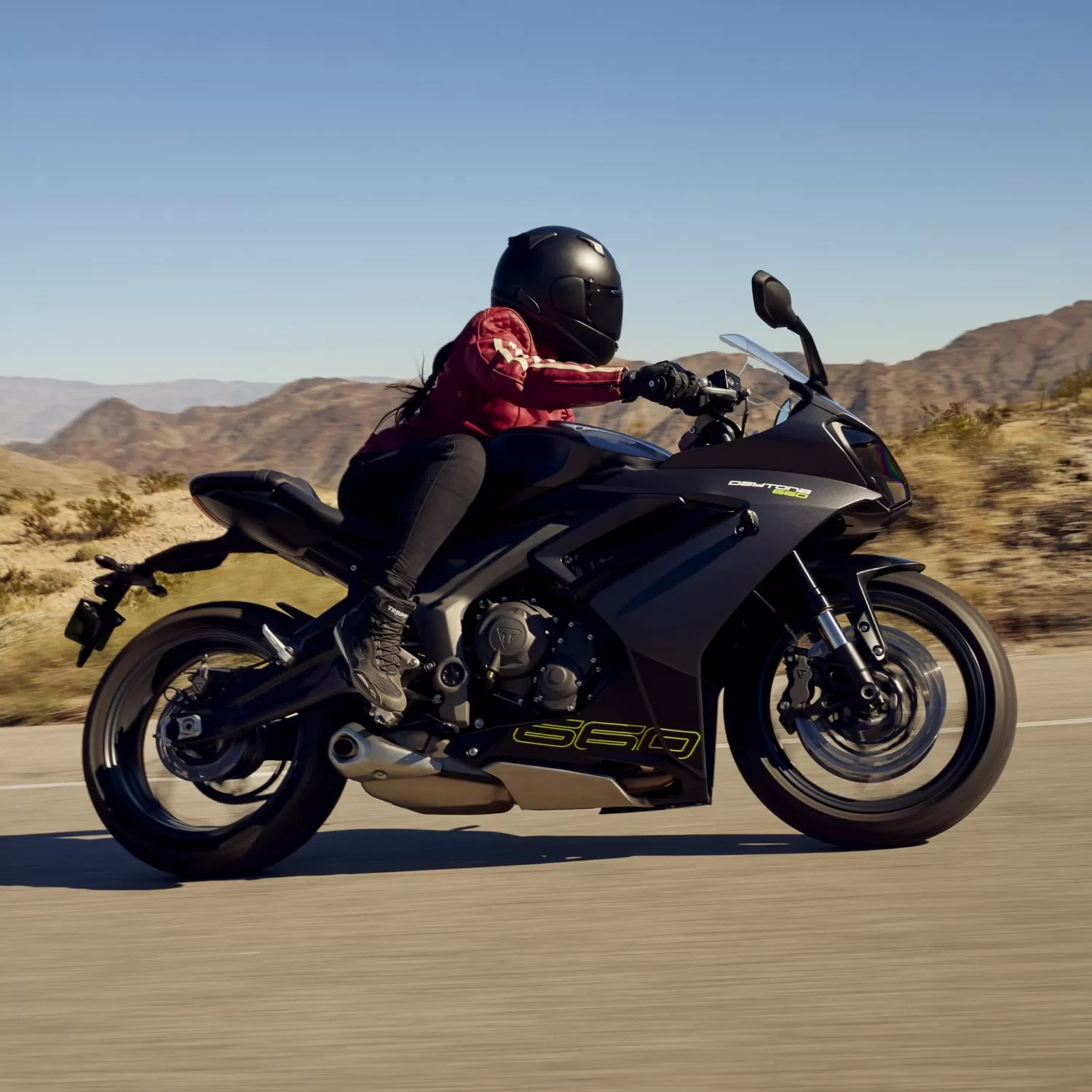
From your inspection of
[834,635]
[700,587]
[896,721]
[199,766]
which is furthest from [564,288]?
[199,766]

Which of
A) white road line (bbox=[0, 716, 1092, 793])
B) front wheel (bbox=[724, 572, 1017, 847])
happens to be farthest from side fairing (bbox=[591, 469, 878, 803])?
white road line (bbox=[0, 716, 1092, 793])

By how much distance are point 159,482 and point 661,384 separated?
18.0 metres

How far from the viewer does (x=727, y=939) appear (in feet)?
12.6

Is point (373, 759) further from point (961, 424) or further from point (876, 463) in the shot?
point (961, 424)

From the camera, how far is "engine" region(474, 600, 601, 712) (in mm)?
4578

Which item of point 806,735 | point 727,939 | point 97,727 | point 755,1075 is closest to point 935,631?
point 806,735

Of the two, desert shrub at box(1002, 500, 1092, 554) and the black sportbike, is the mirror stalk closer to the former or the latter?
the black sportbike

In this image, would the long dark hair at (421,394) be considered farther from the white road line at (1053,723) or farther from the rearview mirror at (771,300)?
the white road line at (1053,723)

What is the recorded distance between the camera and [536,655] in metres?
4.61

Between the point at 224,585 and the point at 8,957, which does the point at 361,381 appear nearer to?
the point at 224,585

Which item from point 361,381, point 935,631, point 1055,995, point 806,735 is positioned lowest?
point 1055,995

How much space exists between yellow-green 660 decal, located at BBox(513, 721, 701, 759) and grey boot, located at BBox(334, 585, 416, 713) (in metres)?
0.40

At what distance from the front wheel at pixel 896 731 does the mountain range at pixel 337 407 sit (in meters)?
82.9

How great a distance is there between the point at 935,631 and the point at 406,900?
5.71ft
